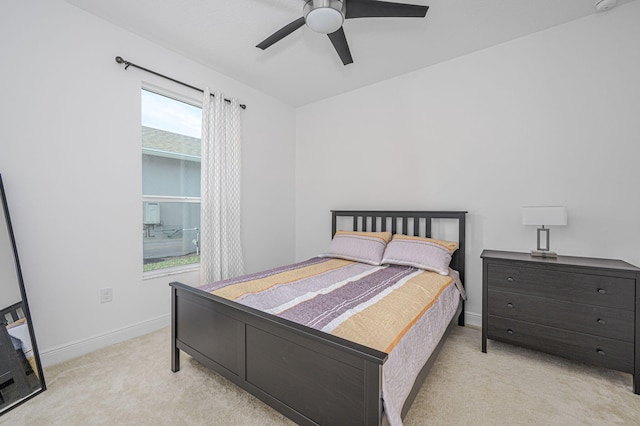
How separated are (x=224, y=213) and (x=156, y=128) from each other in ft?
3.53

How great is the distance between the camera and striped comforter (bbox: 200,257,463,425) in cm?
126

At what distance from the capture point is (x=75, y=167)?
2.16 m

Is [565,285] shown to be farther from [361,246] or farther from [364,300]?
[361,246]

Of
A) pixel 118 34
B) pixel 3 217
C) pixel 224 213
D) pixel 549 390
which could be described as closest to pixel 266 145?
pixel 224 213

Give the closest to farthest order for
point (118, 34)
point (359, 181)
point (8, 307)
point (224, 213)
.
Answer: point (8, 307) → point (118, 34) → point (224, 213) → point (359, 181)

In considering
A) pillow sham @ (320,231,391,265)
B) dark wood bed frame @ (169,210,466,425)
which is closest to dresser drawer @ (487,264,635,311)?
dark wood bed frame @ (169,210,466,425)

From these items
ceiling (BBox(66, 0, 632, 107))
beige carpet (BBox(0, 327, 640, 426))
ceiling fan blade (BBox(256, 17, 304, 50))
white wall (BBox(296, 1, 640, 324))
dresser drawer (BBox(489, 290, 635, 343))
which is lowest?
beige carpet (BBox(0, 327, 640, 426))

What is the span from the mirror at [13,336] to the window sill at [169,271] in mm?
861

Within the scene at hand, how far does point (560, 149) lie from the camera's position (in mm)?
2383

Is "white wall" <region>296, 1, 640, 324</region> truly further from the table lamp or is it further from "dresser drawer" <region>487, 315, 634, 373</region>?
"dresser drawer" <region>487, 315, 634, 373</region>

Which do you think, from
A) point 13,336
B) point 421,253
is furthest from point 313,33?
point 13,336

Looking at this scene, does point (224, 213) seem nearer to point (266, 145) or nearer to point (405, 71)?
point (266, 145)

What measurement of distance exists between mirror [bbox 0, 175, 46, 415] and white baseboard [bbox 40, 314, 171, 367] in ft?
1.11

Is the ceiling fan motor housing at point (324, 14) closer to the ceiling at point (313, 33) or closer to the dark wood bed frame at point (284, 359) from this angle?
the ceiling at point (313, 33)
